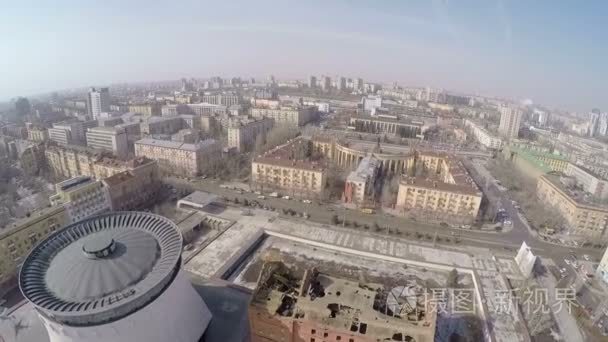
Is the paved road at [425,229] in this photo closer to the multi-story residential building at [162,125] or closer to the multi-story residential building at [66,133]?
the multi-story residential building at [162,125]

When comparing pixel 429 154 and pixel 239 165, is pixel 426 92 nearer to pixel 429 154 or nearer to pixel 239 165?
pixel 429 154

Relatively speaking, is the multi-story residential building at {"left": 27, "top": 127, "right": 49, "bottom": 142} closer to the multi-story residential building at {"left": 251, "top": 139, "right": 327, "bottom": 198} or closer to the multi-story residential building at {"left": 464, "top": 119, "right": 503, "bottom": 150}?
the multi-story residential building at {"left": 251, "top": 139, "right": 327, "bottom": 198}

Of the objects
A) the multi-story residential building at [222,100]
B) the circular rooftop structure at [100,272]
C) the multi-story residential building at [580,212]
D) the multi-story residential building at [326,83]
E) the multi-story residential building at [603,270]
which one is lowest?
the multi-story residential building at [603,270]

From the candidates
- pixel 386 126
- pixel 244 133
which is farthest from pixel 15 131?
pixel 386 126

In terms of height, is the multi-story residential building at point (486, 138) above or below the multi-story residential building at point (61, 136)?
above

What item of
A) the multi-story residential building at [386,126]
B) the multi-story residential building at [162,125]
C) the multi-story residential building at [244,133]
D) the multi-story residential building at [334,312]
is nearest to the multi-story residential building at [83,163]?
the multi-story residential building at [162,125]

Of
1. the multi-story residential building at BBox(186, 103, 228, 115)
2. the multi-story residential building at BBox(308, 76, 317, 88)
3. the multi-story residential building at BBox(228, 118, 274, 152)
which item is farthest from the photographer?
the multi-story residential building at BBox(308, 76, 317, 88)

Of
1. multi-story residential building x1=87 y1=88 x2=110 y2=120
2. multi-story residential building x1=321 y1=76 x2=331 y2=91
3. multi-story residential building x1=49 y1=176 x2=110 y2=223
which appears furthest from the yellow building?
multi-story residential building x1=321 y1=76 x2=331 y2=91
